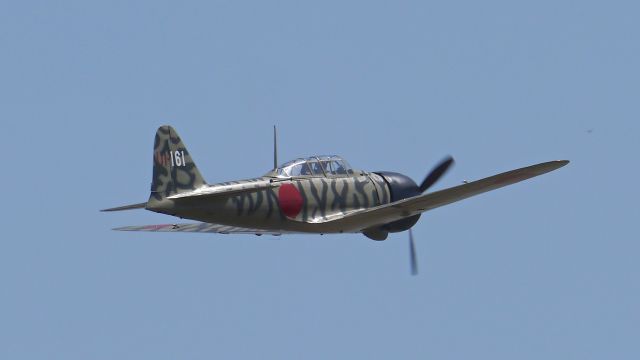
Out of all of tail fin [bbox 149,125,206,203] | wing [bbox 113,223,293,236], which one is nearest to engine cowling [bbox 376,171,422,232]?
wing [bbox 113,223,293,236]

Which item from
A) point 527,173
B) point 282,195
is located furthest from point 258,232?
point 527,173

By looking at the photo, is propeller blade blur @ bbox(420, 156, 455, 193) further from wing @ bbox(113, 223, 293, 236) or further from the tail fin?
the tail fin

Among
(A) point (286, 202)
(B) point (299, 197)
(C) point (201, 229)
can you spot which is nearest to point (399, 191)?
(B) point (299, 197)

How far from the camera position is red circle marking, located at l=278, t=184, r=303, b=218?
104 ft

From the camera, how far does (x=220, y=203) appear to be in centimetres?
3042

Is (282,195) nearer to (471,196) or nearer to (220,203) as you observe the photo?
(220,203)

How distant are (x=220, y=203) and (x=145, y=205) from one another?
5.28ft

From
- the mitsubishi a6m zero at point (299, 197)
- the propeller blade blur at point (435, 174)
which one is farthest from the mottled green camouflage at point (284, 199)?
the propeller blade blur at point (435, 174)

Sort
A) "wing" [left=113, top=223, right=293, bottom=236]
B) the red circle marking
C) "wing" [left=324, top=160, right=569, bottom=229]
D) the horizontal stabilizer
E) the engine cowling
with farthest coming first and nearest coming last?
the engine cowling → "wing" [left=113, top=223, right=293, bottom=236] → the red circle marking → "wing" [left=324, top=160, right=569, bottom=229] → the horizontal stabilizer

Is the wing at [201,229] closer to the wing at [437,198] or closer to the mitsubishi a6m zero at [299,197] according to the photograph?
the mitsubishi a6m zero at [299,197]

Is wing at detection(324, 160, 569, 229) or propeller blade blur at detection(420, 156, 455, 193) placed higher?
propeller blade blur at detection(420, 156, 455, 193)

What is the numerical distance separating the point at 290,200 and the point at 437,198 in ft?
10.8

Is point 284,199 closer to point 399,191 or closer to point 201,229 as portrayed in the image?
point 201,229

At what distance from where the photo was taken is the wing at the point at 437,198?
3077 cm
